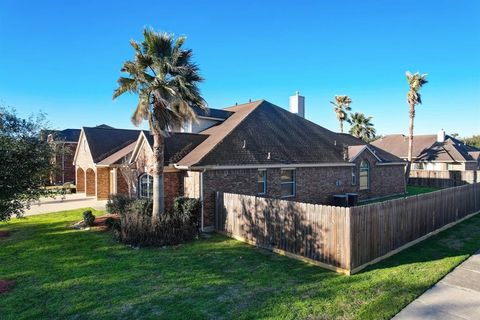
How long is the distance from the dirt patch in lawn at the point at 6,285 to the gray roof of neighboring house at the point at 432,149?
4417 cm

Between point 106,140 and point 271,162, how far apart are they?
16.9 metres

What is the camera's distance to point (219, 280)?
793cm

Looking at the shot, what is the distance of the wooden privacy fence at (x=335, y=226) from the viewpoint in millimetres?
8492

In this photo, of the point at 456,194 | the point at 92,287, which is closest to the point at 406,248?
→ the point at 456,194

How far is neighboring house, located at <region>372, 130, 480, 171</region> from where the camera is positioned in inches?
1496

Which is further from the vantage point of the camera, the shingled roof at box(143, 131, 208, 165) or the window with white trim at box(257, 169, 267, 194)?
the window with white trim at box(257, 169, 267, 194)

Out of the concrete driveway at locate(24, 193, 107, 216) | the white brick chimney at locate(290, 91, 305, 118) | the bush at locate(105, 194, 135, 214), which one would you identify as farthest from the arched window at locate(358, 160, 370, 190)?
the concrete driveway at locate(24, 193, 107, 216)

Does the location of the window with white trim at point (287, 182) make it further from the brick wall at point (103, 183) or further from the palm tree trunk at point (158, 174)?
the brick wall at point (103, 183)

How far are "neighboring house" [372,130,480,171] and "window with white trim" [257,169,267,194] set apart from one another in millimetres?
33004

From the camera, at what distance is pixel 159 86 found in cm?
1188

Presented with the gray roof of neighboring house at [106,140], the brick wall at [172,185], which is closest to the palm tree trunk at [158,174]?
the brick wall at [172,185]

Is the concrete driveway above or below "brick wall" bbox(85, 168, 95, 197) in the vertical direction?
below

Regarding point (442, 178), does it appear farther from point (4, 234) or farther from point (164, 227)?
point (4, 234)

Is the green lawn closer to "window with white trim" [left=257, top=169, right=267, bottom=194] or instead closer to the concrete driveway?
"window with white trim" [left=257, top=169, right=267, bottom=194]
